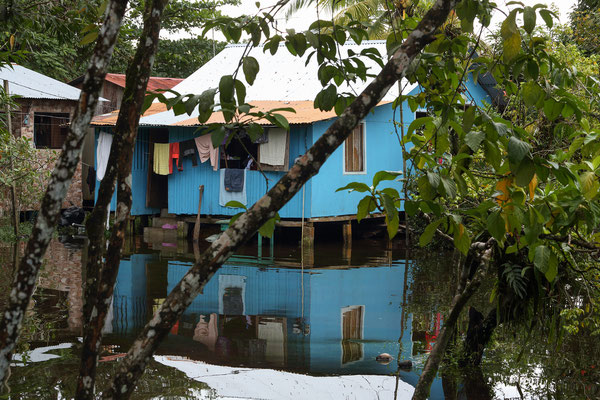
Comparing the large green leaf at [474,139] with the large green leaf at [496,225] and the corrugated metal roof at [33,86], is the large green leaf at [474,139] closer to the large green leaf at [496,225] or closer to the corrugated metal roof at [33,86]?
the large green leaf at [496,225]

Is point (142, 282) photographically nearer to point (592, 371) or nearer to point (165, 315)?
point (592, 371)

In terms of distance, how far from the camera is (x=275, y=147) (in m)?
13.2

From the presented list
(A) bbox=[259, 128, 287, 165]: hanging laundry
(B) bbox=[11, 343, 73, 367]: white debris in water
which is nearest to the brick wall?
(A) bbox=[259, 128, 287, 165]: hanging laundry

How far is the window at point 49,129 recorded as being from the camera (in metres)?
17.0

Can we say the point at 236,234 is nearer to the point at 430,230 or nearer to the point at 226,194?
the point at 430,230

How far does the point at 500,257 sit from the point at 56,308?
506 cm

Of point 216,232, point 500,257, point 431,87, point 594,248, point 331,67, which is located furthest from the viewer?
point 216,232

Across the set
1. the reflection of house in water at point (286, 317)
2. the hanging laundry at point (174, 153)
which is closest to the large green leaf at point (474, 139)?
the reflection of house in water at point (286, 317)

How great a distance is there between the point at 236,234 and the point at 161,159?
1322cm

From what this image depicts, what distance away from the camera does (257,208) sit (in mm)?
1983

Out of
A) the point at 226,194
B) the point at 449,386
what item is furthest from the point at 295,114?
the point at 449,386

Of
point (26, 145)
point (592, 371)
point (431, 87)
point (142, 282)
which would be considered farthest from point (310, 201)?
point (431, 87)

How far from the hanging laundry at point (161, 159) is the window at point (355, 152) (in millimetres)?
4088

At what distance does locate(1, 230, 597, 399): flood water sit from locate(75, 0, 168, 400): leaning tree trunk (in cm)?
271
